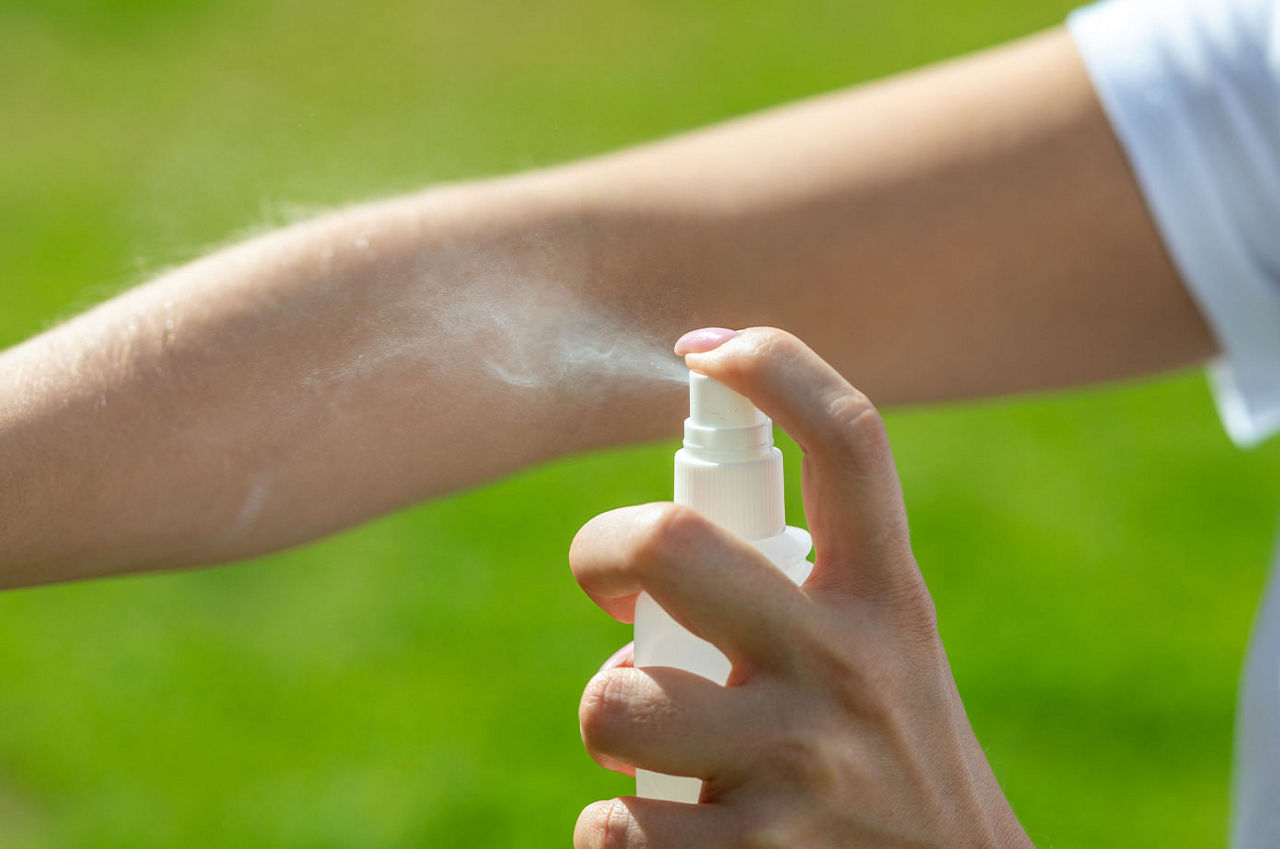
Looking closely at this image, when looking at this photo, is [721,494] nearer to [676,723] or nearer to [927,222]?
[676,723]

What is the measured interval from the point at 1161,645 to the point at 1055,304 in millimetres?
1364

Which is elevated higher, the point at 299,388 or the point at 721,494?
the point at 299,388

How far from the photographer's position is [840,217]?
1.04 m

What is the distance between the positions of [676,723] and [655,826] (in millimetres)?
56

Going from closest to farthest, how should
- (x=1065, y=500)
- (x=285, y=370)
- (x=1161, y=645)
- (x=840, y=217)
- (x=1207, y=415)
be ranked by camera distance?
(x=285, y=370) → (x=840, y=217) → (x=1161, y=645) → (x=1065, y=500) → (x=1207, y=415)

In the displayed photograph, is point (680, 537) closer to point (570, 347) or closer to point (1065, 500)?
point (570, 347)

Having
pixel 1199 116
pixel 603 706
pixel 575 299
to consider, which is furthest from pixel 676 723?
pixel 1199 116

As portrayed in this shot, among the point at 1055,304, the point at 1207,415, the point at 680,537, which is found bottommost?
the point at 680,537

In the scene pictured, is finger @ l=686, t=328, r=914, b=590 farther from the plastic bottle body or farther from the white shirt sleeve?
the white shirt sleeve

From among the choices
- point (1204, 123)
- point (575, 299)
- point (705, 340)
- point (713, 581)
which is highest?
point (1204, 123)

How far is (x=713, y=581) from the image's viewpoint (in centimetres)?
59

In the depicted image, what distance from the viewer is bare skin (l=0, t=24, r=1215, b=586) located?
0.89 m

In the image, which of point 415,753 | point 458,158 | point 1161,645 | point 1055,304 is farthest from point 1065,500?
point 458,158

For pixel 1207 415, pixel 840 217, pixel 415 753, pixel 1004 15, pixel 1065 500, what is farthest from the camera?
pixel 1004 15
